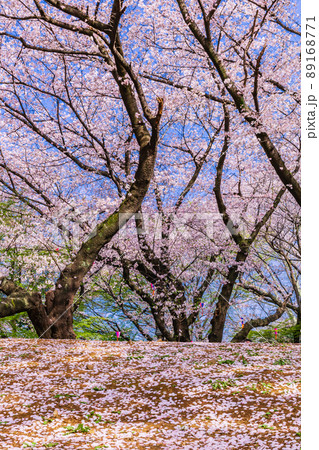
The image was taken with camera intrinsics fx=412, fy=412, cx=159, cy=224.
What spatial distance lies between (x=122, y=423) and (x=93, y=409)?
18.6 inches

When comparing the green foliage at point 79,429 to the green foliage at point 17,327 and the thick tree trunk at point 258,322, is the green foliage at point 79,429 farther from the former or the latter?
the green foliage at point 17,327

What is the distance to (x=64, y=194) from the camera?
11.9 meters

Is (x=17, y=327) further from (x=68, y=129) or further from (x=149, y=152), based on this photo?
(x=149, y=152)

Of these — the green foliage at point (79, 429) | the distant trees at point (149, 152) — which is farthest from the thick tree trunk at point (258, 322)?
the green foliage at point (79, 429)

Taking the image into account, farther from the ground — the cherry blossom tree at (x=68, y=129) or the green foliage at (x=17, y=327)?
the cherry blossom tree at (x=68, y=129)

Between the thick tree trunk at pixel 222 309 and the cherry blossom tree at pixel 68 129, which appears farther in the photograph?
the thick tree trunk at pixel 222 309

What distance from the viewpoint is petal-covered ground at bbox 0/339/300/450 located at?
344 cm

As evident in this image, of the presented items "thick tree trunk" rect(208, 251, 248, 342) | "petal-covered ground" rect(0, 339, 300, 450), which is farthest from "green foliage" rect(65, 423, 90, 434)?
"thick tree trunk" rect(208, 251, 248, 342)

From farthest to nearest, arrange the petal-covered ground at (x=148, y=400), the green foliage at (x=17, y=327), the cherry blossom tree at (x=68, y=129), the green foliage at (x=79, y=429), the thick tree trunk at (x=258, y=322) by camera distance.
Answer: the green foliage at (x=17, y=327)
the thick tree trunk at (x=258, y=322)
the cherry blossom tree at (x=68, y=129)
the green foliage at (x=79, y=429)
the petal-covered ground at (x=148, y=400)

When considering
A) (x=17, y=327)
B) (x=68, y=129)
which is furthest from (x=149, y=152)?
(x=17, y=327)

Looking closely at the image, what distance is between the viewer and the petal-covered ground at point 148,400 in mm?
3441

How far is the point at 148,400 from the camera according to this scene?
4312 millimetres
